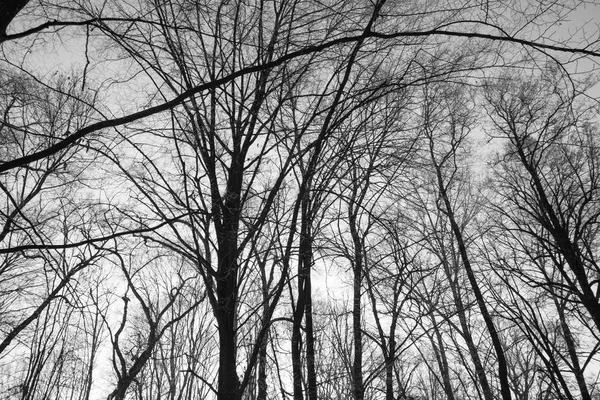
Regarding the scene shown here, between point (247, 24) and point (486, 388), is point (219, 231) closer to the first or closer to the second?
point (247, 24)

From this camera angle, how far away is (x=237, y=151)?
9.25ft

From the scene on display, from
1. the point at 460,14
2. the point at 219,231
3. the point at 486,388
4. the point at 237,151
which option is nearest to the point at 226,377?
the point at 219,231

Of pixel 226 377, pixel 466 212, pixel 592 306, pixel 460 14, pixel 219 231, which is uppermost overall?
pixel 466 212

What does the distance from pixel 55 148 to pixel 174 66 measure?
2357 mm

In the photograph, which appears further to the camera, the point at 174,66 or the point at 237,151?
the point at 174,66

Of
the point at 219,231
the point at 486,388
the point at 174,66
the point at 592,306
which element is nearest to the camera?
the point at 219,231

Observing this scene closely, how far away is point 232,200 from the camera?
101 inches

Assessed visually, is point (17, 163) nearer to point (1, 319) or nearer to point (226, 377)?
point (226, 377)

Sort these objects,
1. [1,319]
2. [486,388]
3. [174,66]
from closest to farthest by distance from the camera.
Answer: [174,66]
[486,388]
[1,319]

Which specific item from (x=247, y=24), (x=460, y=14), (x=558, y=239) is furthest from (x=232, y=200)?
(x=558, y=239)

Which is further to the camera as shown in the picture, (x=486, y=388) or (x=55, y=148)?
(x=486, y=388)

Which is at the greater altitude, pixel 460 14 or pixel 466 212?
pixel 466 212

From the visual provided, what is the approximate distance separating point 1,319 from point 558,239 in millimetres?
12372

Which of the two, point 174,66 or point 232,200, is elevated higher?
point 174,66
